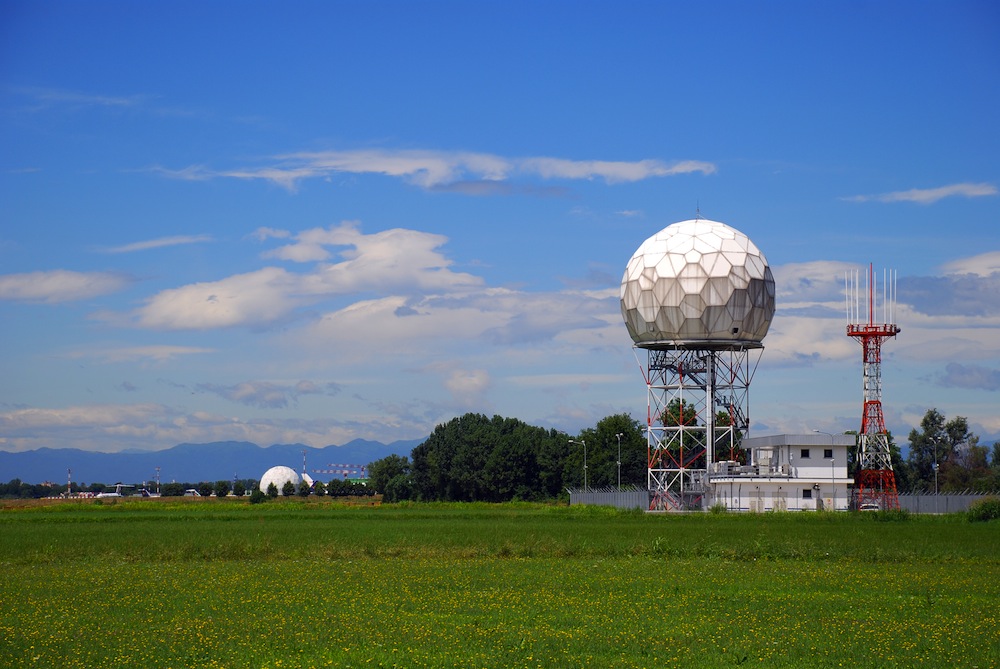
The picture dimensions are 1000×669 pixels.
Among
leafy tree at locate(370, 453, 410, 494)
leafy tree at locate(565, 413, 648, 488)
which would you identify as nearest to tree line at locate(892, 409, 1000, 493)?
leafy tree at locate(565, 413, 648, 488)

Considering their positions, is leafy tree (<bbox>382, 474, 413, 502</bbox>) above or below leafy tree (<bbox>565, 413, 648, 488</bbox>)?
below

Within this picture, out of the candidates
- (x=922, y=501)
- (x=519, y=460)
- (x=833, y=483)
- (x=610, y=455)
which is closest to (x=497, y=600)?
(x=833, y=483)

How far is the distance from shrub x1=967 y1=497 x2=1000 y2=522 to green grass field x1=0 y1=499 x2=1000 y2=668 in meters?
18.8

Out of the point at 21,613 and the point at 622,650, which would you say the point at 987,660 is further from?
the point at 21,613

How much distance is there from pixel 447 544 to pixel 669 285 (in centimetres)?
4100

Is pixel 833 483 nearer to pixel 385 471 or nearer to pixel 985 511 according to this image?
pixel 985 511

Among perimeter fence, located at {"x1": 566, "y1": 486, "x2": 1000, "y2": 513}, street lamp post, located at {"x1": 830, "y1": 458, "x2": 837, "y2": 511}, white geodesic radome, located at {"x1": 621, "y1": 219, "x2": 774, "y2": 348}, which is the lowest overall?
perimeter fence, located at {"x1": 566, "y1": 486, "x2": 1000, "y2": 513}

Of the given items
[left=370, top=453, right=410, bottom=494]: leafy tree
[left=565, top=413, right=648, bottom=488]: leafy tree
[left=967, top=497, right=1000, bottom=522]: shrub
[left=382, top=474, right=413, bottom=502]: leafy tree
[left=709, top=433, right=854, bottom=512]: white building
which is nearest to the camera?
[left=967, top=497, right=1000, bottom=522]: shrub

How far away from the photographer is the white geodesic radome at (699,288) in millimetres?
77438

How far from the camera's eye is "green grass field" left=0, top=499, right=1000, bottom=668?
18.7 m

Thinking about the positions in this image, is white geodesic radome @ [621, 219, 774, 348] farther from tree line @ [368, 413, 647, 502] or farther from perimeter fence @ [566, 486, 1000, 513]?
tree line @ [368, 413, 647, 502]

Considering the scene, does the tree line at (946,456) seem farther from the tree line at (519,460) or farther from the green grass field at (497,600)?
the green grass field at (497,600)

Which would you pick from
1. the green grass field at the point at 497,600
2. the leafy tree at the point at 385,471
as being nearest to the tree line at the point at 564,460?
the leafy tree at the point at 385,471

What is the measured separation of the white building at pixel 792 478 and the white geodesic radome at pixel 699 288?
8.56m
